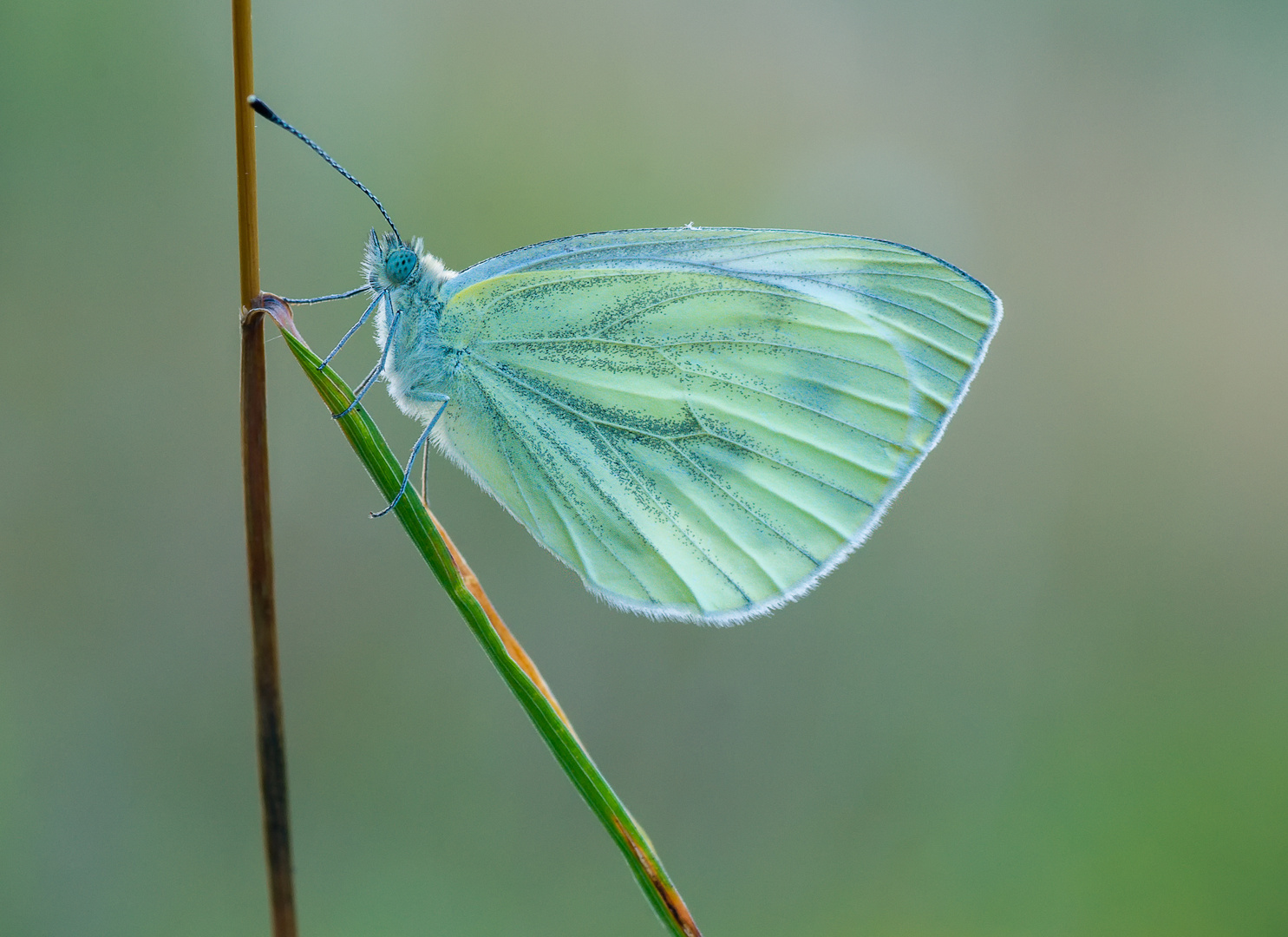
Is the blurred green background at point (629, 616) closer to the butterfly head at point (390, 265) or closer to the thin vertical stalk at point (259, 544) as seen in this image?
the butterfly head at point (390, 265)

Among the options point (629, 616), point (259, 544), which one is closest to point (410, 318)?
point (259, 544)

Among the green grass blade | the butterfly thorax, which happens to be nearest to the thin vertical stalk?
the green grass blade

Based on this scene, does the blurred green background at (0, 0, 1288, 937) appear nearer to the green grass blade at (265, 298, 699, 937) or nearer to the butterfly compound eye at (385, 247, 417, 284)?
the butterfly compound eye at (385, 247, 417, 284)

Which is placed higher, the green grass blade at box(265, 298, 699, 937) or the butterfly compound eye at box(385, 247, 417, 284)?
the butterfly compound eye at box(385, 247, 417, 284)

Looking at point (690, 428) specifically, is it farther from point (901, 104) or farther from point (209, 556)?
point (901, 104)

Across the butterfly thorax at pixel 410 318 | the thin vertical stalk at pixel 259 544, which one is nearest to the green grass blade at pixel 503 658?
the thin vertical stalk at pixel 259 544

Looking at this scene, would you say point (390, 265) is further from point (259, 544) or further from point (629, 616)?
point (629, 616)

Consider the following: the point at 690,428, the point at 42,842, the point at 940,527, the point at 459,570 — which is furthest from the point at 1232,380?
the point at 42,842
